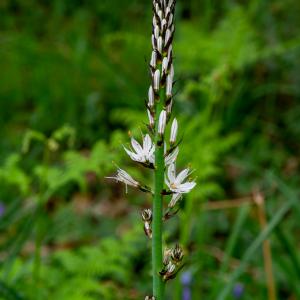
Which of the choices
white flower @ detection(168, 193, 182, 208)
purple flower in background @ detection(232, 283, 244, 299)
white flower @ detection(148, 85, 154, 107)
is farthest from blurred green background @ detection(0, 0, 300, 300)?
white flower @ detection(148, 85, 154, 107)

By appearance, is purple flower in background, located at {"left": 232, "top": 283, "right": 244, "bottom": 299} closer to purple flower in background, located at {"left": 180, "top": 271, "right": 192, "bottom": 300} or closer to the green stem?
purple flower in background, located at {"left": 180, "top": 271, "right": 192, "bottom": 300}

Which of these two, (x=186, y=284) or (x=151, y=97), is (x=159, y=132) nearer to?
(x=151, y=97)

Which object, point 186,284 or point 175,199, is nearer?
point 175,199

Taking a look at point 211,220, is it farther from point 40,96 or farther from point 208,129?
point 40,96

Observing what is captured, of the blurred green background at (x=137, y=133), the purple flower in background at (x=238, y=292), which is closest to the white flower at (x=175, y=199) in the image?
the blurred green background at (x=137, y=133)

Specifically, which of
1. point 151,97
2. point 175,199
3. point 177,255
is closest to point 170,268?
point 177,255

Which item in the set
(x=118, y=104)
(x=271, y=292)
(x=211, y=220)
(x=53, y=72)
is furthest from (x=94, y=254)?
(x=53, y=72)

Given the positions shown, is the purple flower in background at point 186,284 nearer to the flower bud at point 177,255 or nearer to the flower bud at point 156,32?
the flower bud at point 177,255

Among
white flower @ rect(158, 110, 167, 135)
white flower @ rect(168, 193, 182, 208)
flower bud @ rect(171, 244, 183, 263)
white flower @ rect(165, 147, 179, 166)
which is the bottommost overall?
flower bud @ rect(171, 244, 183, 263)
